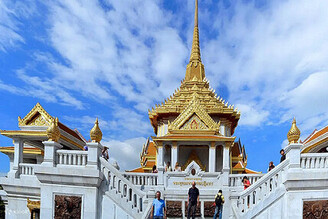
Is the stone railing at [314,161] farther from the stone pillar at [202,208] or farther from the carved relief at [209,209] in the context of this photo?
the stone pillar at [202,208]

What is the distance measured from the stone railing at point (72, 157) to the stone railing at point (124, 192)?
743 mm

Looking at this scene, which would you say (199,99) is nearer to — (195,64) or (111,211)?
(195,64)

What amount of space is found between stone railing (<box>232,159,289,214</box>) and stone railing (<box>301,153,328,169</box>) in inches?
25.8

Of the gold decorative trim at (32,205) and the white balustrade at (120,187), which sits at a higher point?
the white balustrade at (120,187)

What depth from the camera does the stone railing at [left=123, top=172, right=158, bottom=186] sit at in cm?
1393

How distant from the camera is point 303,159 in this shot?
11211 mm

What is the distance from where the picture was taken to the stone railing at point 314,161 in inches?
440

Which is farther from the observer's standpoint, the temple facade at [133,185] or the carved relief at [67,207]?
the carved relief at [67,207]

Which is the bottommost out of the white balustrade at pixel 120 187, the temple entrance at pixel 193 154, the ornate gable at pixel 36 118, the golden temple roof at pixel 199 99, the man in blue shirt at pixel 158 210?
the man in blue shirt at pixel 158 210

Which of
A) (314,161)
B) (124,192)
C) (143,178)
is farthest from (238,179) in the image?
(124,192)

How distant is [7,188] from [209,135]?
500 inches

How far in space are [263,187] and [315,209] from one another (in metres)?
1.95

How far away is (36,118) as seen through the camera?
17531mm

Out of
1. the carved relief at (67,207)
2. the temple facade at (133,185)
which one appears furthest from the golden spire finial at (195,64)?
the carved relief at (67,207)
